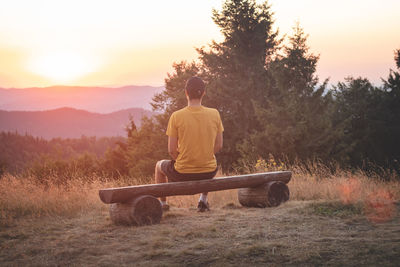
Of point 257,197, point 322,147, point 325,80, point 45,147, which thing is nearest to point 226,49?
point 325,80

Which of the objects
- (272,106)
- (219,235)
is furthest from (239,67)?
(219,235)

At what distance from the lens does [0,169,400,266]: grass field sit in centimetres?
358

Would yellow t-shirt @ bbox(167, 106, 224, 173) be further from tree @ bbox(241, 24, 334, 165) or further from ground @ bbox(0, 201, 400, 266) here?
tree @ bbox(241, 24, 334, 165)

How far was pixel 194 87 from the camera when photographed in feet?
17.3

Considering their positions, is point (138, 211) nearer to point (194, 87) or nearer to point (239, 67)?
point (194, 87)

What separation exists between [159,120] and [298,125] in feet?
44.5

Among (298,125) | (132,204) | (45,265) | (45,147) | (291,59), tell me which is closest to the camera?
(45,265)

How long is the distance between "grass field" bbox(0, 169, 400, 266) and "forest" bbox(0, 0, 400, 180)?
468 inches

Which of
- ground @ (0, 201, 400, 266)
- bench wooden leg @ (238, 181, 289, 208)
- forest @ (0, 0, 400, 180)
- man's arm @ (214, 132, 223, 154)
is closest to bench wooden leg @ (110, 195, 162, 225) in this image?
ground @ (0, 201, 400, 266)

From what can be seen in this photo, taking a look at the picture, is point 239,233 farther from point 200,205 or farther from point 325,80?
point 325,80

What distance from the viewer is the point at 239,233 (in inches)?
177

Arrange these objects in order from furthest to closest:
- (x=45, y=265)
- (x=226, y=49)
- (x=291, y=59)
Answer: (x=226, y=49) → (x=291, y=59) → (x=45, y=265)

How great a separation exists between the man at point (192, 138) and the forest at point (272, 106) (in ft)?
41.9

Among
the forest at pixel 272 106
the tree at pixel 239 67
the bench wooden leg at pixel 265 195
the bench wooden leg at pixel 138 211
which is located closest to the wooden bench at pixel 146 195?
the bench wooden leg at pixel 138 211
